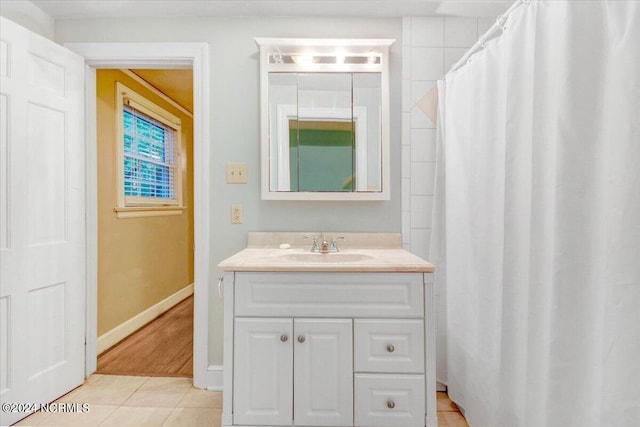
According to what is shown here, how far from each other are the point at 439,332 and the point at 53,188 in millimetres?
2286

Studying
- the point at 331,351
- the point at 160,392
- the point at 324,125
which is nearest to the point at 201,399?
the point at 160,392

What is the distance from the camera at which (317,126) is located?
1952 mm

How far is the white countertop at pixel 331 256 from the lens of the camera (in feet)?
4.66

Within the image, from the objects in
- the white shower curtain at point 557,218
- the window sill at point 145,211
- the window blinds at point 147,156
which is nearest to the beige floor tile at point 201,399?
the white shower curtain at point 557,218

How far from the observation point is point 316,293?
1438 millimetres

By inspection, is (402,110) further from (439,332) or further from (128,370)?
(128,370)

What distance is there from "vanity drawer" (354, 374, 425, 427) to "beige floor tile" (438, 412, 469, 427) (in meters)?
0.34

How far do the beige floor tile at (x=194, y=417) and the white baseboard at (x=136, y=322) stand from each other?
1076 millimetres

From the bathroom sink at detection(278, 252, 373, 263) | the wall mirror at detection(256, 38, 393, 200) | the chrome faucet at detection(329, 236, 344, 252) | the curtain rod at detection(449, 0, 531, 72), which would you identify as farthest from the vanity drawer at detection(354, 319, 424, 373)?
the curtain rod at detection(449, 0, 531, 72)

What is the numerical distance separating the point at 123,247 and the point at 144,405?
4.42ft

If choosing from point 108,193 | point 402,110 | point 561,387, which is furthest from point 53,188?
point 561,387

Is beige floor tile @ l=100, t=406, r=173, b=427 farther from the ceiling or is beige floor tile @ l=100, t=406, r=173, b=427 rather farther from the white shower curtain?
the ceiling

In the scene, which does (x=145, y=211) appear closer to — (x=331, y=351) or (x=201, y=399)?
(x=201, y=399)

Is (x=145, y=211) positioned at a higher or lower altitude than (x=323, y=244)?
higher
